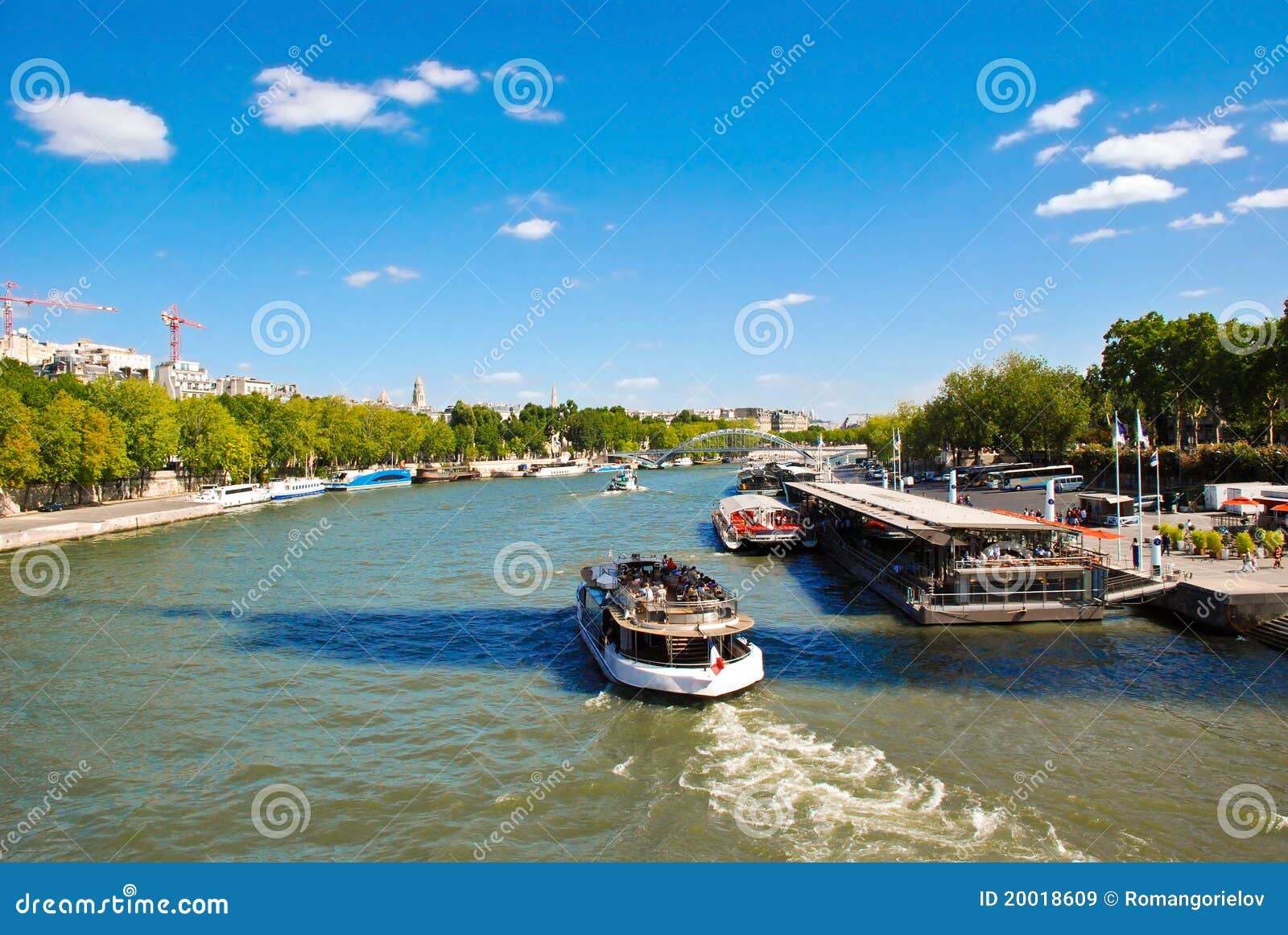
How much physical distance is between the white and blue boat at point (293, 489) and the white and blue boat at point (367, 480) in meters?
5.42

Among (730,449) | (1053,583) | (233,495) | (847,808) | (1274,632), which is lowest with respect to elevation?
(847,808)

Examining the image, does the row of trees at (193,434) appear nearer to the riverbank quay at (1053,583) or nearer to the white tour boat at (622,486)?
the white tour boat at (622,486)

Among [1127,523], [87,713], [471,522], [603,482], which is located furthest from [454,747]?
[603,482]

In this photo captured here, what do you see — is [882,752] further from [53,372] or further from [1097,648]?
[53,372]

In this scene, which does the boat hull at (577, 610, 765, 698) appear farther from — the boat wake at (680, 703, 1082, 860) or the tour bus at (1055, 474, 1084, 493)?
the tour bus at (1055, 474, 1084, 493)

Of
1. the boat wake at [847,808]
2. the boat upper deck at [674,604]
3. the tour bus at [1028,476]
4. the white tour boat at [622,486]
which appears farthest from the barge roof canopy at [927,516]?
the white tour boat at [622,486]

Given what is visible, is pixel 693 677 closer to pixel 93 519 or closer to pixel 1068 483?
pixel 1068 483

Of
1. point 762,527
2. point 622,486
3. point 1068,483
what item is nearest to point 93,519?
point 762,527

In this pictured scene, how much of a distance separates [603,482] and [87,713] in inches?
3797

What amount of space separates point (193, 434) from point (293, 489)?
10749mm

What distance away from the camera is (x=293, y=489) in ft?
282

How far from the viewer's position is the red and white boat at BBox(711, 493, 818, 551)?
43000mm

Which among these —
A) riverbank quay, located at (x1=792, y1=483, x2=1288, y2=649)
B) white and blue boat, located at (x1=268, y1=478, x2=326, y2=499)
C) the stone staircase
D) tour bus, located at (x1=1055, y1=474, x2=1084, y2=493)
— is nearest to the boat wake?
riverbank quay, located at (x1=792, y1=483, x2=1288, y2=649)

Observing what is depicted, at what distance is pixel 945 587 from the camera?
2534 cm
